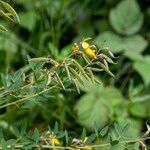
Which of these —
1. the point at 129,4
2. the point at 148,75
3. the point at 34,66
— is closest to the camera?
the point at 34,66

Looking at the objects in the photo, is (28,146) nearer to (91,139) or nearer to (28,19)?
(91,139)

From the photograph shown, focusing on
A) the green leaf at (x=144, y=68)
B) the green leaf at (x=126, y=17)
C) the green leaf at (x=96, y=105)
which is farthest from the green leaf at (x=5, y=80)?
the green leaf at (x=126, y=17)

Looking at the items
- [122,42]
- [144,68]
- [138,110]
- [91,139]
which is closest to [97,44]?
[122,42]

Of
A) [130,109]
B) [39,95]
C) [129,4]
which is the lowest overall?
[130,109]

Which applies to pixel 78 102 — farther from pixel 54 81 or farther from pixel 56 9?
pixel 54 81

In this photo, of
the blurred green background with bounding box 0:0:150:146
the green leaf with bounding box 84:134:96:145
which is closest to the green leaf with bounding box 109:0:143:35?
the blurred green background with bounding box 0:0:150:146

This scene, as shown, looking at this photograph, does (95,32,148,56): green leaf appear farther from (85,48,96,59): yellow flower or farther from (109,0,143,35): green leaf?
(85,48,96,59): yellow flower

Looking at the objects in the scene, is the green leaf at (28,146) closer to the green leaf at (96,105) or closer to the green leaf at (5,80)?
the green leaf at (5,80)

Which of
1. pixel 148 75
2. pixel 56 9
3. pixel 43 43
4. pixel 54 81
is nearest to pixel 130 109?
pixel 148 75
